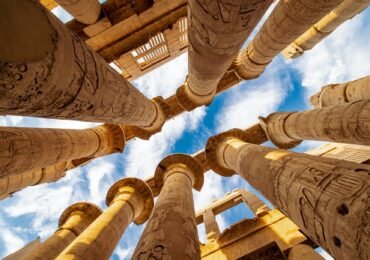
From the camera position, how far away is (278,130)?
10102 millimetres

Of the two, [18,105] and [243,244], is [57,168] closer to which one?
[243,244]

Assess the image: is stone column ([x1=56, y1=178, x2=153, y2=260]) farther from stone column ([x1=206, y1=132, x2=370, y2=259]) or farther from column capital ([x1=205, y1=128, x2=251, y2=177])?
stone column ([x1=206, y1=132, x2=370, y2=259])

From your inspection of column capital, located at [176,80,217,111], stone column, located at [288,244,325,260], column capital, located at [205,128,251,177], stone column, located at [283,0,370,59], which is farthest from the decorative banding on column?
Result: stone column, located at [283,0,370,59]

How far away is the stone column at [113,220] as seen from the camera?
246 inches

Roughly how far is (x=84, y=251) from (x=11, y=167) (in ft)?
→ 8.87

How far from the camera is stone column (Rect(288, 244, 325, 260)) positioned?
6601 millimetres

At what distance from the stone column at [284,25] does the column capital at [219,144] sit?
3181mm

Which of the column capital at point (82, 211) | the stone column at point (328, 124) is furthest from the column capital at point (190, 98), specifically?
the column capital at point (82, 211)

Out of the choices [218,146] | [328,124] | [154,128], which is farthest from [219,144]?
[328,124]

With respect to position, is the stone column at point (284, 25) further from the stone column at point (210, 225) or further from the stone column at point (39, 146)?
the stone column at point (210, 225)

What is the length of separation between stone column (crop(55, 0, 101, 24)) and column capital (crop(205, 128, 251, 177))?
6.72m

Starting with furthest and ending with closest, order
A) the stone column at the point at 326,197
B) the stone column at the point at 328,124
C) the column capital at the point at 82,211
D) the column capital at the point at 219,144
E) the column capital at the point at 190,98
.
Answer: the column capital at the point at 190,98
the column capital at the point at 219,144
the column capital at the point at 82,211
the stone column at the point at 328,124
the stone column at the point at 326,197

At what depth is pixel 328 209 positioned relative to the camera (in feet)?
8.90

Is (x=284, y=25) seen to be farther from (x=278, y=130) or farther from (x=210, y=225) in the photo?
(x=210, y=225)
